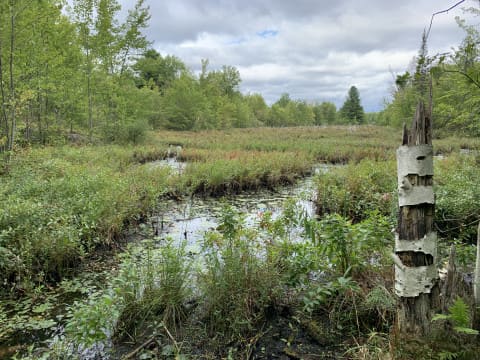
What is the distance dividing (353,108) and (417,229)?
63070 mm

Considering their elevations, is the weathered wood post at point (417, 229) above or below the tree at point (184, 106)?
below

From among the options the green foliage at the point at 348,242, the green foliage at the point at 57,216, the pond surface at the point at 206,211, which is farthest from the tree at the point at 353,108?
the green foliage at the point at 348,242

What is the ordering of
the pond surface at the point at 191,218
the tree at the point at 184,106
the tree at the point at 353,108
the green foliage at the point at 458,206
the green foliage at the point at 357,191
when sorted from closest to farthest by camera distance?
the pond surface at the point at 191,218 → the green foliage at the point at 458,206 → the green foliage at the point at 357,191 → the tree at the point at 184,106 → the tree at the point at 353,108

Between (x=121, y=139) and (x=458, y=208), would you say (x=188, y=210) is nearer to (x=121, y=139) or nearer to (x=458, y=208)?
(x=458, y=208)

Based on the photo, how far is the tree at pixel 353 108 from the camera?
58.7 m

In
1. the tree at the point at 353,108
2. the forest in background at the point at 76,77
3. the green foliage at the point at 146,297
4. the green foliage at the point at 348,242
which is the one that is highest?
the tree at the point at 353,108

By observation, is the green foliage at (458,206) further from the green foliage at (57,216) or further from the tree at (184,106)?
the tree at (184,106)

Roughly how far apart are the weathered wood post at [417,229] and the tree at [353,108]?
60369mm

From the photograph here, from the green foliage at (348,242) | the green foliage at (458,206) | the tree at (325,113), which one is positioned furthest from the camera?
the tree at (325,113)

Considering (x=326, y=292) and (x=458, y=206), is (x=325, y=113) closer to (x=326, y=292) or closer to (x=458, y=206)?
(x=458, y=206)

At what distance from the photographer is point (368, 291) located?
123 inches

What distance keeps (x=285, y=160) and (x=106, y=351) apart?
9.73 metres

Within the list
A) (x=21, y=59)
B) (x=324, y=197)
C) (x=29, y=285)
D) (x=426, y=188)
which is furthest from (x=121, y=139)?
(x=426, y=188)

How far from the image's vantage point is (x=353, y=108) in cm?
5959
